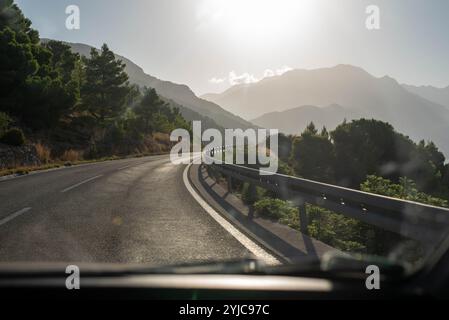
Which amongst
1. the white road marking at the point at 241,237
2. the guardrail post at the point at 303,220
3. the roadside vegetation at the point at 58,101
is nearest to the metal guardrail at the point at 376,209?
the guardrail post at the point at 303,220

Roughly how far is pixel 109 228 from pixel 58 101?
34.5 meters

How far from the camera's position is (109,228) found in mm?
7617

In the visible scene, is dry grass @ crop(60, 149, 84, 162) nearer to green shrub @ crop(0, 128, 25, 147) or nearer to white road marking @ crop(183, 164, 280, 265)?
green shrub @ crop(0, 128, 25, 147)

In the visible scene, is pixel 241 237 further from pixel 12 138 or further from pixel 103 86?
pixel 103 86

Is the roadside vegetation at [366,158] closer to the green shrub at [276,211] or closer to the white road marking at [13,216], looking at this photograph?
the green shrub at [276,211]

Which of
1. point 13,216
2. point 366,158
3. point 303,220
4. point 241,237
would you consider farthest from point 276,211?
point 366,158

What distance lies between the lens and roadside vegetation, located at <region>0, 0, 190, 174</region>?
34031 millimetres

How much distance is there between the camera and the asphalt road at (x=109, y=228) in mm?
5793

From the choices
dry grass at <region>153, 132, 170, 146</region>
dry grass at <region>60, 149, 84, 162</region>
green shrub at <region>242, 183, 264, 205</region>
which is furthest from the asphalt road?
dry grass at <region>153, 132, 170, 146</region>

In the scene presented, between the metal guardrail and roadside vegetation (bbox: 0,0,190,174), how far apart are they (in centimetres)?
2007

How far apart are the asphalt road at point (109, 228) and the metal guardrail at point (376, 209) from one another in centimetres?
150

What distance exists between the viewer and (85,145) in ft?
141

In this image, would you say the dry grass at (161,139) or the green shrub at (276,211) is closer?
the green shrub at (276,211)
